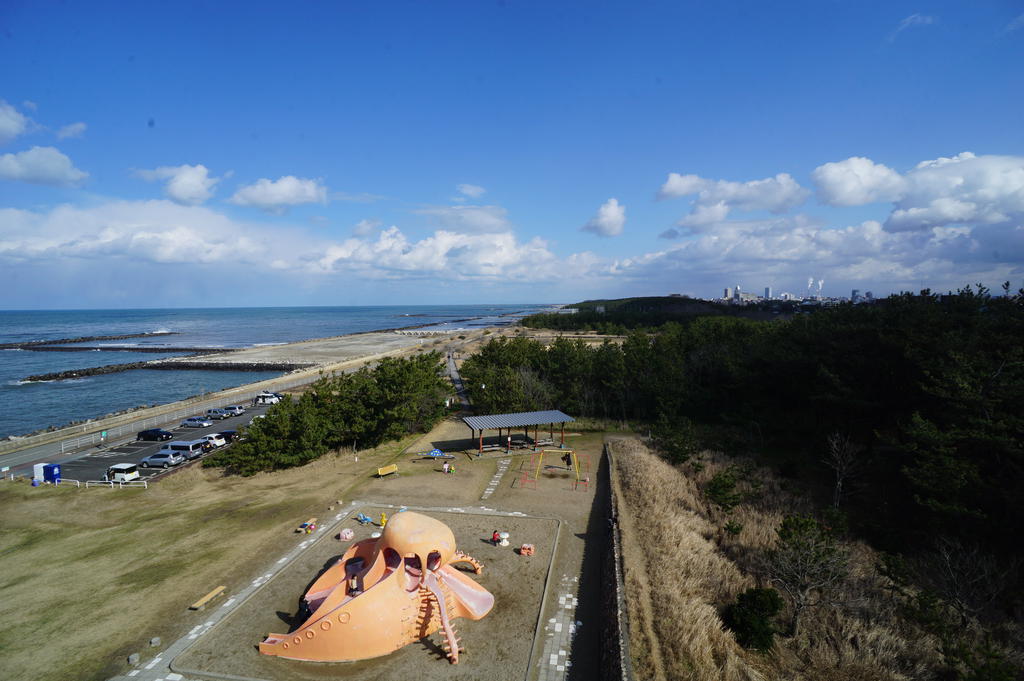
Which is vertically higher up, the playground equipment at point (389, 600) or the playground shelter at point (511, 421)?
the playground shelter at point (511, 421)

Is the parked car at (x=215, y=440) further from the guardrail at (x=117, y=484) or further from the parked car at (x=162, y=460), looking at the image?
the guardrail at (x=117, y=484)

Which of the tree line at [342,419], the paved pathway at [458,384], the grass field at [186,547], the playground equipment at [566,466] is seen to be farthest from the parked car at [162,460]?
the playground equipment at [566,466]

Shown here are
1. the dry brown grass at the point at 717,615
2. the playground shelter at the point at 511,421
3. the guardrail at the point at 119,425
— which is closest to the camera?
the dry brown grass at the point at 717,615

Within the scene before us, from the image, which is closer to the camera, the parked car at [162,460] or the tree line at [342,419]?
the tree line at [342,419]

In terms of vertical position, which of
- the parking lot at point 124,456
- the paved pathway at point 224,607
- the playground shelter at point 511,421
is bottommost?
the parking lot at point 124,456

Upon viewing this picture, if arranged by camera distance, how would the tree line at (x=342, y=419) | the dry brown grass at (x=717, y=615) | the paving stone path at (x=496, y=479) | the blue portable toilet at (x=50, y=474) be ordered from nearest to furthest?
the dry brown grass at (x=717, y=615) → the paving stone path at (x=496, y=479) → the blue portable toilet at (x=50, y=474) → the tree line at (x=342, y=419)

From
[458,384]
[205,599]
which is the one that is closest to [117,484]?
[205,599]
